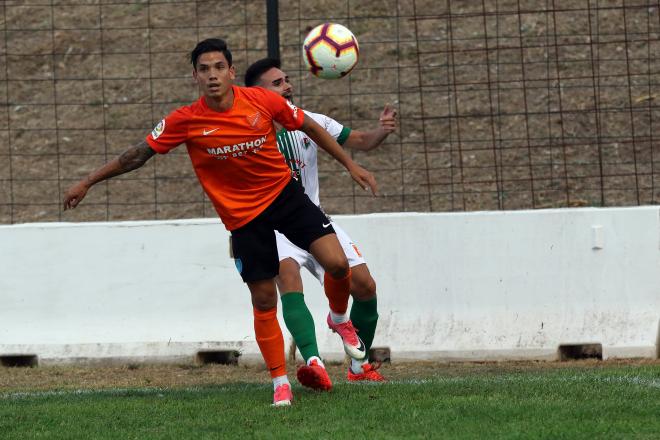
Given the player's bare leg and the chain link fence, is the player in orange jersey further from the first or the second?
the chain link fence

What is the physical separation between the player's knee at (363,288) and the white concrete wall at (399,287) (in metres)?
1.45

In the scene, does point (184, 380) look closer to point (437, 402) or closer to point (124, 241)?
point (124, 241)

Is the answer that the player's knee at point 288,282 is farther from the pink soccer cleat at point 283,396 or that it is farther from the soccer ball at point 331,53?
the soccer ball at point 331,53

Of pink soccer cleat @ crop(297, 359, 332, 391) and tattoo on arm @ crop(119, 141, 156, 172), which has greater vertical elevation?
tattoo on arm @ crop(119, 141, 156, 172)

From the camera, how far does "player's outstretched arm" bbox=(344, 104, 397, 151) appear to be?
855 centimetres

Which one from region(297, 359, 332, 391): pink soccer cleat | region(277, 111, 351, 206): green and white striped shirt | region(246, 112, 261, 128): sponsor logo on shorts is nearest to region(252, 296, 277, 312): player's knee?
region(297, 359, 332, 391): pink soccer cleat

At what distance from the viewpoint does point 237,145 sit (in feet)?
23.8

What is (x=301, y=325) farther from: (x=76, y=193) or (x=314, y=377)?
(x=76, y=193)

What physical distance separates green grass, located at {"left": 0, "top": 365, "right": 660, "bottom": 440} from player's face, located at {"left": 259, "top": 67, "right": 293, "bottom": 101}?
7.38 ft

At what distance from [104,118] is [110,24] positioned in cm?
248

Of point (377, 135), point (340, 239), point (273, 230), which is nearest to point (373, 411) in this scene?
point (273, 230)

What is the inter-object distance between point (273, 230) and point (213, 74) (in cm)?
106

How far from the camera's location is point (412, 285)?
33.6ft

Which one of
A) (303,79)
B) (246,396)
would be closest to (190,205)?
(303,79)
